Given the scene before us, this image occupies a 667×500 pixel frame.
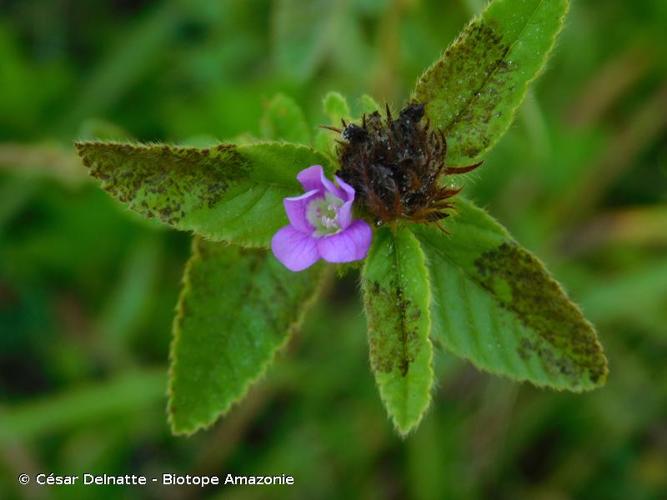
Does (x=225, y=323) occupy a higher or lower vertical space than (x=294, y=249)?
lower

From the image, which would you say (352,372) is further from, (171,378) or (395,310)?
(395,310)

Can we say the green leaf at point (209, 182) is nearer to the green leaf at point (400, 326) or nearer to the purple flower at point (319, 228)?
the purple flower at point (319, 228)

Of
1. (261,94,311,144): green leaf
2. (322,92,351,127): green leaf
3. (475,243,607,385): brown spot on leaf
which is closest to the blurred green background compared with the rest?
(261,94,311,144): green leaf

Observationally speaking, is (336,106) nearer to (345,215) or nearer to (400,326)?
(345,215)

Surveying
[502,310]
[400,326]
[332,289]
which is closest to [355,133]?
[400,326]

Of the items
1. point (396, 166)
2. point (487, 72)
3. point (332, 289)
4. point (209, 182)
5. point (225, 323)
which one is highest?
point (487, 72)

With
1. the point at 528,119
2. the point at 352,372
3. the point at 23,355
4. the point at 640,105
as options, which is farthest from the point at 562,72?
the point at 23,355

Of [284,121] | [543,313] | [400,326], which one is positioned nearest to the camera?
[400,326]

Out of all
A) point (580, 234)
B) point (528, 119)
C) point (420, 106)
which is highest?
point (420, 106)
